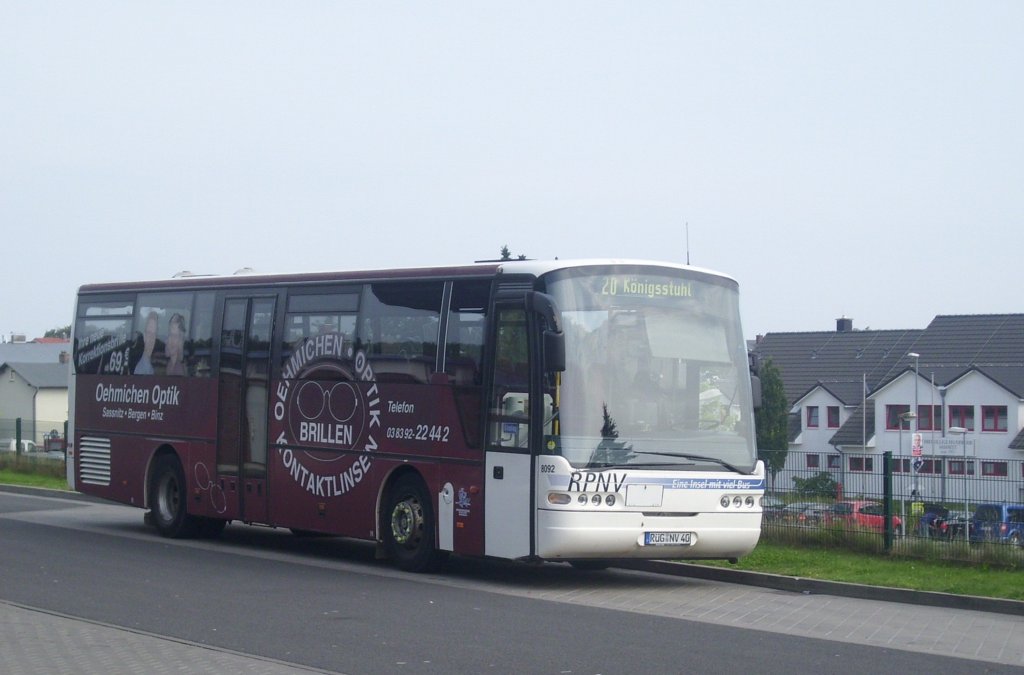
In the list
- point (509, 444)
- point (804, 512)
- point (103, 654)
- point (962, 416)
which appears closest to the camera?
point (103, 654)

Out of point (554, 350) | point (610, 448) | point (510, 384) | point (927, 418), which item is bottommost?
point (927, 418)

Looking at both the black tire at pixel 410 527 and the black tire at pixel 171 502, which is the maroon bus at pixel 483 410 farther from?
the black tire at pixel 171 502

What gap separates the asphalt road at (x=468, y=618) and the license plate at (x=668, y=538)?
54 centimetres

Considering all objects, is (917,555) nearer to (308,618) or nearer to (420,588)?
(420,588)

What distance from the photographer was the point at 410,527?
1512 cm

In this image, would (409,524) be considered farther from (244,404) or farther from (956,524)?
(956,524)

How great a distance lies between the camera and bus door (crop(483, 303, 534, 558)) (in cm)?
1358

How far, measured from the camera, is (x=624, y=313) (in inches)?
544

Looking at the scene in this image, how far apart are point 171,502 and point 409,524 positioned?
5.21 meters

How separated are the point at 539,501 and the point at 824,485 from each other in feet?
15.5

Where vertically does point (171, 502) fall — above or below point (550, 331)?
below

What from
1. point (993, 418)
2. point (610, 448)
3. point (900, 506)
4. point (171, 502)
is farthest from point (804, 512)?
point (993, 418)

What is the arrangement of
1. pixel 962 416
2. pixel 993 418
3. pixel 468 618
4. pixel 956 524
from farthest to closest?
pixel 962 416, pixel 993 418, pixel 956 524, pixel 468 618

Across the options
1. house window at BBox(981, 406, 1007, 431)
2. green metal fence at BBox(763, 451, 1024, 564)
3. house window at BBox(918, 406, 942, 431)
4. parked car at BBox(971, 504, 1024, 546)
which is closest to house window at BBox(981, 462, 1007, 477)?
green metal fence at BBox(763, 451, 1024, 564)
